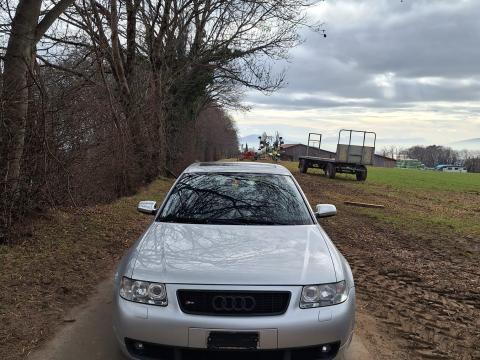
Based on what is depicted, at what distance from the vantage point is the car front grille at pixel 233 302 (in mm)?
3320

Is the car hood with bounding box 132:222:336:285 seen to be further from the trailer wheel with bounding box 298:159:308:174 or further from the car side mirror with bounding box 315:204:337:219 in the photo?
the trailer wheel with bounding box 298:159:308:174

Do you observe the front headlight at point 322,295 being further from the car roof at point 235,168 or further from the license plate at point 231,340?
the car roof at point 235,168

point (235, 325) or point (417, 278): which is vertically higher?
point (235, 325)

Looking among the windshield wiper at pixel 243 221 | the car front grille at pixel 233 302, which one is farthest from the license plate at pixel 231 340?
the windshield wiper at pixel 243 221

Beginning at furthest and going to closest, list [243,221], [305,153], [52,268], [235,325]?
1. [305,153]
2. [52,268]
3. [243,221]
4. [235,325]

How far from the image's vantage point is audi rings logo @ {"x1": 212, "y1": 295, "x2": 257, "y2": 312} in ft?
10.9

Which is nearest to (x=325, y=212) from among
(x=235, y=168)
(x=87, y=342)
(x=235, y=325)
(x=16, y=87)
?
(x=235, y=168)

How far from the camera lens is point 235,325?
3229 mm

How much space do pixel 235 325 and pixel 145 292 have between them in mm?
694

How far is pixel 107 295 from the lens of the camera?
561 cm

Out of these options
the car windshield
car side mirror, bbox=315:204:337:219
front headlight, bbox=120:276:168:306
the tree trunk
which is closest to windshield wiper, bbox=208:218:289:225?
the car windshield

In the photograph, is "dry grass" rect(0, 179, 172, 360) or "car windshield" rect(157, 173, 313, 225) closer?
"dry grass" rect(0, 179, 172, 360)

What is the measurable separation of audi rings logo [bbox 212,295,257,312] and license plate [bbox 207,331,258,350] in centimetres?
16

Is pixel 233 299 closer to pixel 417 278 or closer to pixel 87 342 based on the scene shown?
pixel 87 342
